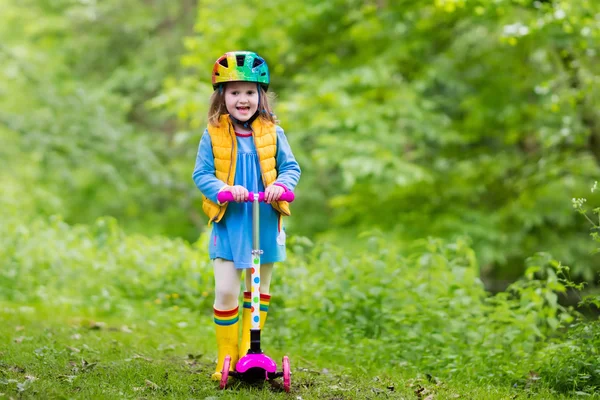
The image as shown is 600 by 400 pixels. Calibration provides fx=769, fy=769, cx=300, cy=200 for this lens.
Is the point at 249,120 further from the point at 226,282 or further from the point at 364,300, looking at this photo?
the point at 364,300

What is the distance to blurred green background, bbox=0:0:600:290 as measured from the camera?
34.0 feet

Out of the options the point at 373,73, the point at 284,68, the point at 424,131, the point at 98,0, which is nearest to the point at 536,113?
the point at 424,131

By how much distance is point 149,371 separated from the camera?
4.86 meters

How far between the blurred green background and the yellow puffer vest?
418 cm

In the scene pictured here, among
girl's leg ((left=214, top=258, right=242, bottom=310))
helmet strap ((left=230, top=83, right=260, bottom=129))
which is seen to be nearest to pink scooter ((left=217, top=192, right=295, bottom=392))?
girl's leg ((left=214, top=258, right=242, bottom=310))

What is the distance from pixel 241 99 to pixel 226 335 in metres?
1.44

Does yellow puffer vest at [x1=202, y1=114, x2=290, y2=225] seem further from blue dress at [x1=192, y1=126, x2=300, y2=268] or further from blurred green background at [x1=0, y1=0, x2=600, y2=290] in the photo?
blurred green background at [x1=0, y1=0, x2=600, y2=290]

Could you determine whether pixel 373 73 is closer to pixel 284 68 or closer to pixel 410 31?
pixel 410 31

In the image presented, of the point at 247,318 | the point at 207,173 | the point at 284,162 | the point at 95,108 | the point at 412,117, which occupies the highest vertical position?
the point at 95,108

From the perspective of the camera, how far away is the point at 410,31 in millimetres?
11398

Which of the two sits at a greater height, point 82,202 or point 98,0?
point 98,0

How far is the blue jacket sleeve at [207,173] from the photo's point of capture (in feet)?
14.6

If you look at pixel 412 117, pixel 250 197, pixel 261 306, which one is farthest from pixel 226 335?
pixel 412 117

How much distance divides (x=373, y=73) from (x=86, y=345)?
6239 millimetres
